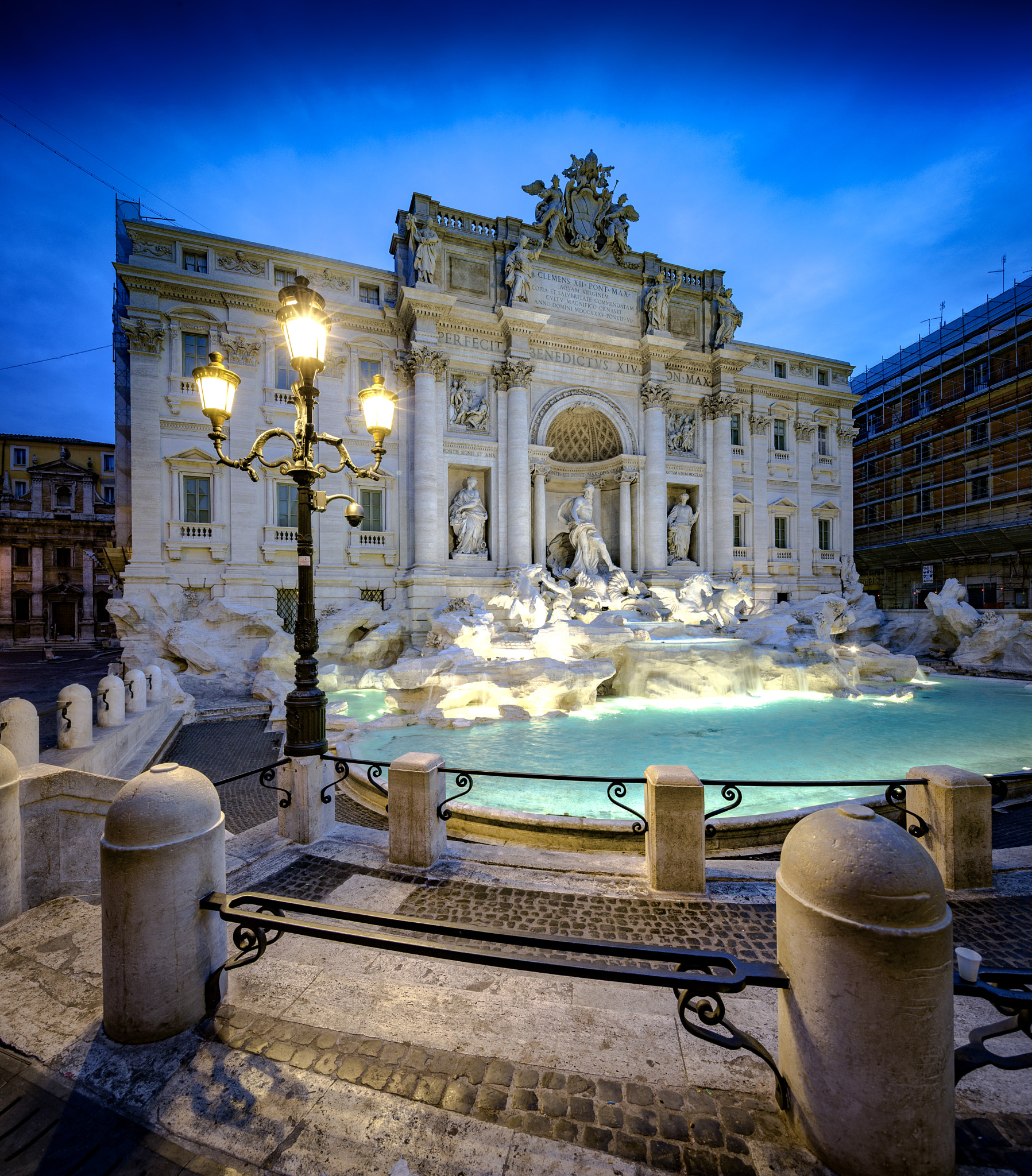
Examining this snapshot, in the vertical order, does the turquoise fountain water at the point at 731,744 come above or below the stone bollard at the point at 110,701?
below

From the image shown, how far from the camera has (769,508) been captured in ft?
79.5

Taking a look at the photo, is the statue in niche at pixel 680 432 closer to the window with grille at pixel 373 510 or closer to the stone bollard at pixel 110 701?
the window with grille at pixel 373 510

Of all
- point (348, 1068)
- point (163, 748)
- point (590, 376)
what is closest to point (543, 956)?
point (348, 1068)

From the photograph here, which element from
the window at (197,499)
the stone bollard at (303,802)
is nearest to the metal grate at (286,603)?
the window at (197,499)

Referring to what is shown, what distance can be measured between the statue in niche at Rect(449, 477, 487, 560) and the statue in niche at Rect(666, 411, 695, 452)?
9.63 meters

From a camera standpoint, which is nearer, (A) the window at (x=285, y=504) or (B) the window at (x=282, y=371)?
(A) the window at (x=285, y=504)

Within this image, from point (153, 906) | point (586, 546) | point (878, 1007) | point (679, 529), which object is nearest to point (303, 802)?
point (153, 906)

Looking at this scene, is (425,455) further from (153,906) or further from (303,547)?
(153,906)

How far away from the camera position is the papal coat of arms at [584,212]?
2016cm

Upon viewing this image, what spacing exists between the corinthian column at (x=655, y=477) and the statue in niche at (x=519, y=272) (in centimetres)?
626

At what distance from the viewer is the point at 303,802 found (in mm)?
4594

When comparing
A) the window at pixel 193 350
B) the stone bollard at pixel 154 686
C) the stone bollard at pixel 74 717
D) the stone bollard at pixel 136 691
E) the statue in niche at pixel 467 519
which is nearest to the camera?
the stone bollard at pixel 74 717

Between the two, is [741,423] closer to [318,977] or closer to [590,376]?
[590,376]

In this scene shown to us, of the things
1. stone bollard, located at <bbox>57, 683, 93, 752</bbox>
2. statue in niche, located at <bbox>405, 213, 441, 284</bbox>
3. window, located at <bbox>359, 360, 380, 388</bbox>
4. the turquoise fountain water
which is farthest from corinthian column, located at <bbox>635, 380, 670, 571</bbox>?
stone bollard, located at <bbox>57, 683, 93, 752</bbox>
